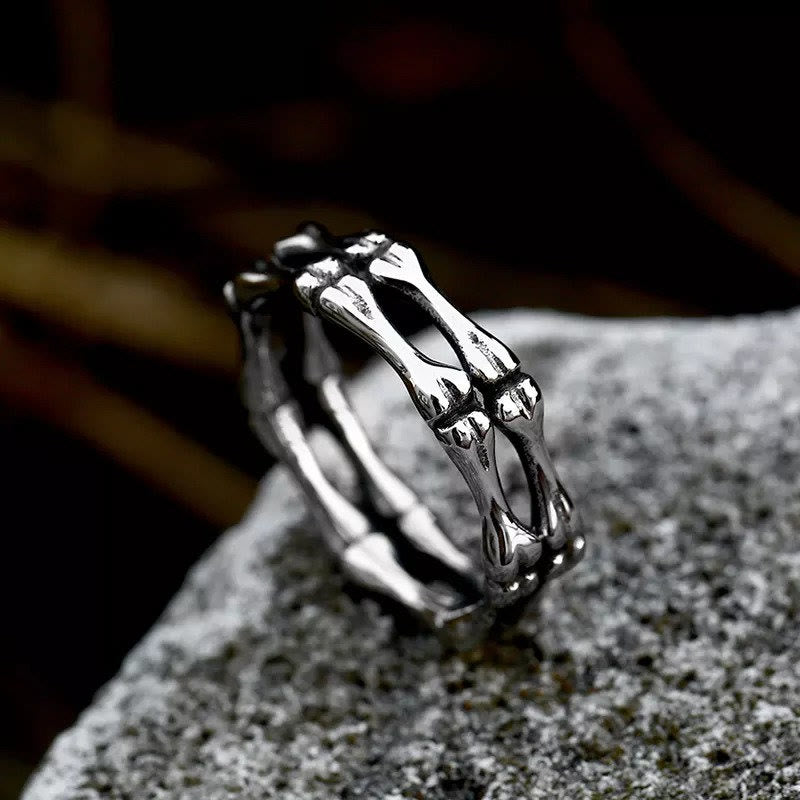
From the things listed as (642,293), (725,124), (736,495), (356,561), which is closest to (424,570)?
(356,561)

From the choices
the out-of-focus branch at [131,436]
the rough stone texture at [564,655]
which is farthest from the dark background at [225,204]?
the rough stone texture at [564,655]

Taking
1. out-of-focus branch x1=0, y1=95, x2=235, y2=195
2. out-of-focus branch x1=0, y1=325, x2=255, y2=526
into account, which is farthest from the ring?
out-of-focus branch x1=0, y1=95, x2=235, y2=195

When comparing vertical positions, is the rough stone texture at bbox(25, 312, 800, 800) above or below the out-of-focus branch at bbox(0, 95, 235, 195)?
below

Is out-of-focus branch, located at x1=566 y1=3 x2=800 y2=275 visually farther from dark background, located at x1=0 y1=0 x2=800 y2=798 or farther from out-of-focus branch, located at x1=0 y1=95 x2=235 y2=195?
out-of-focus branch, located at x1=0 y1=95 x2=235 y2=195

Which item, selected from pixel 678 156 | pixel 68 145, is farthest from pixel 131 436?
pixel 678 156

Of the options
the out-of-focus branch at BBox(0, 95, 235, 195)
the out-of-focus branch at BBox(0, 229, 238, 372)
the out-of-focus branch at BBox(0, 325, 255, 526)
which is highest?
the out-of-focus branch at BBox(0, 95, 235, 195)

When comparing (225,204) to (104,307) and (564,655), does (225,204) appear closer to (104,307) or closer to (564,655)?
(104,307)

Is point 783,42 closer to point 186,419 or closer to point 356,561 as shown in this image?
point 186,419

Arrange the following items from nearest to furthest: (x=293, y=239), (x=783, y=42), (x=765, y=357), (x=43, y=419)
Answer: (x=293, y=239)
(x=765, y=357)
(x=43, y=419)
(x=783, y=42)
